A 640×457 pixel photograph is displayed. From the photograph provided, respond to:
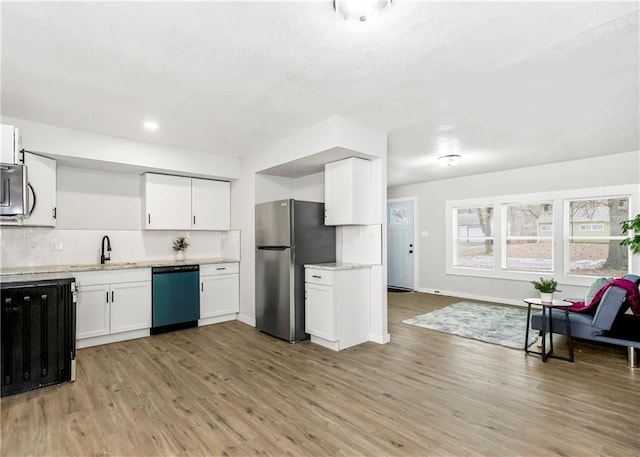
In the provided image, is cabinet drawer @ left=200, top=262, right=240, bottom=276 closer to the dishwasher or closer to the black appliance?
the dishwasher

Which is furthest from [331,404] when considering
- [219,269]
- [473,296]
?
[473,296]

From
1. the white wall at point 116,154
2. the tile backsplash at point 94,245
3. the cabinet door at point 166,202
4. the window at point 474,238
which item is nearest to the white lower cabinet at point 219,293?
the tile backsplash at point 94,245

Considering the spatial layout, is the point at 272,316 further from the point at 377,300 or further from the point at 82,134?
the point at 82,134

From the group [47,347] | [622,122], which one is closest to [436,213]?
[622,122]

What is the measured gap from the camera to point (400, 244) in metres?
7.69

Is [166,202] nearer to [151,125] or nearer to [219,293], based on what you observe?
[151,125]

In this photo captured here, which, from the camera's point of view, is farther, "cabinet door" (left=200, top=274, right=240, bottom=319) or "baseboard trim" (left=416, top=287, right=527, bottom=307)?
"baseboard trim" (left=416, top=287, right=527, bottom=307)

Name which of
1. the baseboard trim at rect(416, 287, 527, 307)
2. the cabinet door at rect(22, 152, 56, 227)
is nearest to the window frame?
the baseboard trim at rect(416, 287, 527, 307)

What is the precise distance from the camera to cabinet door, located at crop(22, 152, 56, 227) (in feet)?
11.5

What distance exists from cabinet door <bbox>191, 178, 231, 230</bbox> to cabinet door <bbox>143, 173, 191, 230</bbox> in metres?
0.10

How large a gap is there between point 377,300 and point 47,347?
311cm

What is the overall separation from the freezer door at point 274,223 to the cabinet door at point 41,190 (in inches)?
90.1

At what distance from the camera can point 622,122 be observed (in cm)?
359

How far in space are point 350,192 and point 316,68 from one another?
62.9 inches
